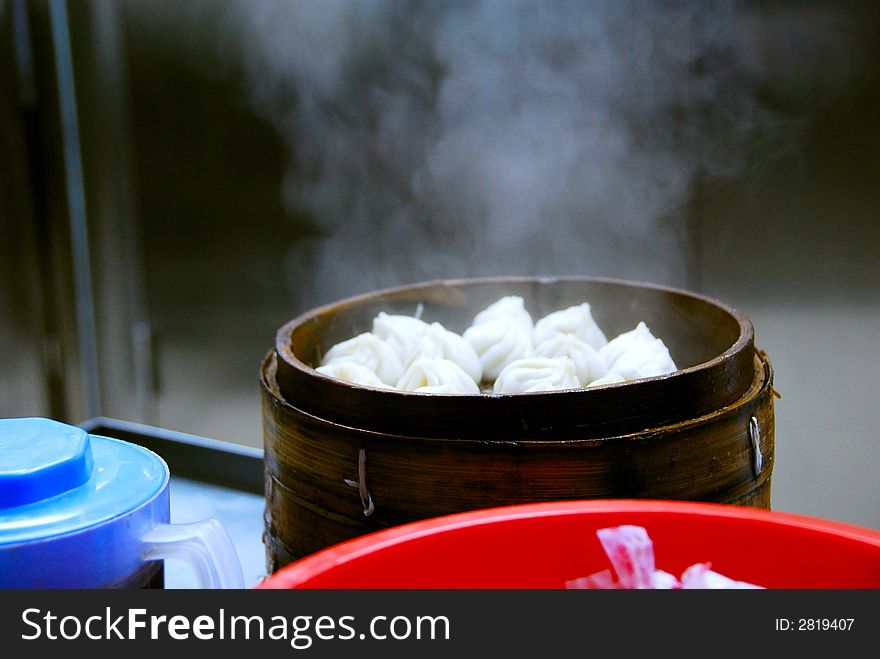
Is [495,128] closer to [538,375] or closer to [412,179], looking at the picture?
[412,179]

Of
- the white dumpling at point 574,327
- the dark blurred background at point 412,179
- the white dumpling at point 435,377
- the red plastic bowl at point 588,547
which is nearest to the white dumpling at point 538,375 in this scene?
the white dumpling at point 435,377

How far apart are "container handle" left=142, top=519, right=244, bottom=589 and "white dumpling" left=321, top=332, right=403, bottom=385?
2.03 ft

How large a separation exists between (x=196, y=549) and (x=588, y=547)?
1.16 feet

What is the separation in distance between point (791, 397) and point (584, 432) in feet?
3.68

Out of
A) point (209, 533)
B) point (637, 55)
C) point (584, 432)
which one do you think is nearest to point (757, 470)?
point (584, 432)

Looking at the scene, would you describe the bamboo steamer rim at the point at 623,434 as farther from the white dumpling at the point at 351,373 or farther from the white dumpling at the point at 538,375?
the white dumpling at the point at 538,375

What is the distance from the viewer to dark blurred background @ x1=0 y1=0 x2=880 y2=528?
1805mm

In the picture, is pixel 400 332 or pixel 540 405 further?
pixel 400 332

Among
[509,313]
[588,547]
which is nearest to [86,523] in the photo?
[588,547]

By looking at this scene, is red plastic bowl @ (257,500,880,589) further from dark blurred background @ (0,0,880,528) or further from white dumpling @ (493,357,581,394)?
dark blurred background @ (0,0,880,528)

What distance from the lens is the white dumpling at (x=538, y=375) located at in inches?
49.5

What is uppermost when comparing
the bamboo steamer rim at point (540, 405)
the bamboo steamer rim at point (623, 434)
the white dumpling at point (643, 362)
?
the bamboo steamer rim at point (540, 405)

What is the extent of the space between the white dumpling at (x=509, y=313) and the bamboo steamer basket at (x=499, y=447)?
436 mm

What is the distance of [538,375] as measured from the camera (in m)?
1.27
